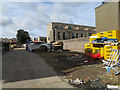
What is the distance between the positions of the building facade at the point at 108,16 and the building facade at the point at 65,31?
98.7 feet

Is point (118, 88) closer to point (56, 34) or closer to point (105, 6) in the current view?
point (105, 6)

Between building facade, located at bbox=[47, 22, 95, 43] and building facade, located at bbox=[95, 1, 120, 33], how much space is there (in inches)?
1184

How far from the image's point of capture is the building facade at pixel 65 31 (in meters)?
44.1

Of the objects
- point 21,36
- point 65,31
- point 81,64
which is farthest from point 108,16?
point 21,36

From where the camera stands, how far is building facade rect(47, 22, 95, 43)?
4415 centimetres

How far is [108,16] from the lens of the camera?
12.5 m

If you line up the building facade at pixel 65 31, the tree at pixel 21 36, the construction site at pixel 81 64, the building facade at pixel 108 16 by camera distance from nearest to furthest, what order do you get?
the construction site at pixel 81 64 → the building facade at pixel 108 16 → the building facade at pixel 65 31 → the tree at pixel 21 36

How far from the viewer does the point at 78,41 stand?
15.5 metres

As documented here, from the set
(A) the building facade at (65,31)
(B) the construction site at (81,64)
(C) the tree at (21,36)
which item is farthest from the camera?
(C) the tree at (21,36)

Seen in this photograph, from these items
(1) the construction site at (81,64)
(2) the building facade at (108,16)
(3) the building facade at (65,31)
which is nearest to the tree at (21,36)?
(3) the building facade at (65,31)

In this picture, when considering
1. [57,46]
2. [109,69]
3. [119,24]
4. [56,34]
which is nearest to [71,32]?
[56,34]

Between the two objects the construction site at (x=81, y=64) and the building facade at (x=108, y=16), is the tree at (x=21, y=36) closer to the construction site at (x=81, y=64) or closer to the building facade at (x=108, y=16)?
the construction site at (x=81, y=64)

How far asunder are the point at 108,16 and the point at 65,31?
34.2 metres

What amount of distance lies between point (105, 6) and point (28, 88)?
574 inches
